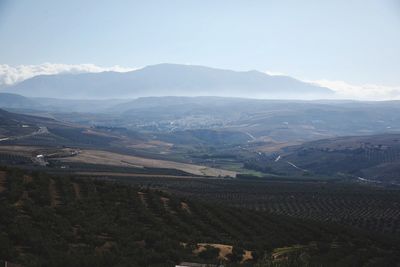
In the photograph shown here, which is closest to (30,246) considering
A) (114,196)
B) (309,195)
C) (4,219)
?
(4,219)

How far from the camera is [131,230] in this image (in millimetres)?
22266

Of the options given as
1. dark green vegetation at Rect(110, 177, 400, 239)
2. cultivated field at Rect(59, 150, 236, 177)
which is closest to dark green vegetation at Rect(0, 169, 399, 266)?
dark green vegetation at Rect(110, 177, 400, 239)

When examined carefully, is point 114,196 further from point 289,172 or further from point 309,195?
point 289,172

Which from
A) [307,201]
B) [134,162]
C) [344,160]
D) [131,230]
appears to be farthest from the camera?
[344,160]

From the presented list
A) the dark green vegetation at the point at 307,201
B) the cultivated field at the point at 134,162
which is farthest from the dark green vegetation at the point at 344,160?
the dark green vegetation at the point at 307,201

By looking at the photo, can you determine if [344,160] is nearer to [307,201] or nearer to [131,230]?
[307,201]

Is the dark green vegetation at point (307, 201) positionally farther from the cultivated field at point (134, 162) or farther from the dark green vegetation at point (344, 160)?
the dark green vegetation at point (344, 160)

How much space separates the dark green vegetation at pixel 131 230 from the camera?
1664cm

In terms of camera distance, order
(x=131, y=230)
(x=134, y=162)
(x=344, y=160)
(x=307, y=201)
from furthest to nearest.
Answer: (x=344, y=160)
(x=134, y=162)
(x=307, y=201)
(x=131, y=230)

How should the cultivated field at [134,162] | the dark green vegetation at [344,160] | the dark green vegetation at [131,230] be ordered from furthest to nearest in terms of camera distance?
the dark green vegetation at [344,160] → the cultivated field at [134,162] → the dark green vegetation at [131,230]

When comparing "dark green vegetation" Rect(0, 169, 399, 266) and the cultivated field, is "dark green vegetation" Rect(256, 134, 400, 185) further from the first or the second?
"dark green vegetation" Rect(0, 169, 399, 266)

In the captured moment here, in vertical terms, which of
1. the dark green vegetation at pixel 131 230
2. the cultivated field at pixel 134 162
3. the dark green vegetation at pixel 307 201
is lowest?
the cultivated field at pixel 134 162

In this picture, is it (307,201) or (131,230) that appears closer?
(131,230)

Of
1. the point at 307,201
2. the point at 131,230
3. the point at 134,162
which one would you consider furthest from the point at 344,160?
the point at 131,230
